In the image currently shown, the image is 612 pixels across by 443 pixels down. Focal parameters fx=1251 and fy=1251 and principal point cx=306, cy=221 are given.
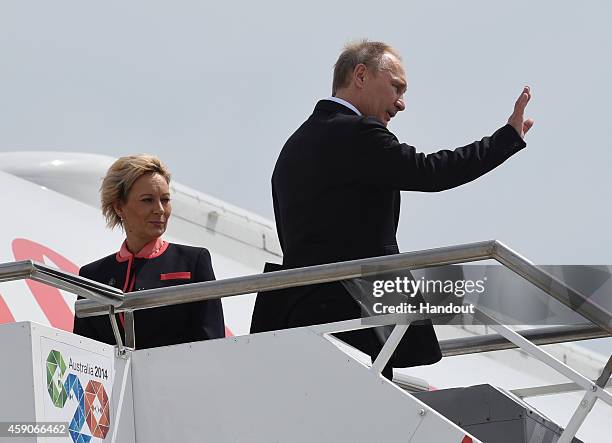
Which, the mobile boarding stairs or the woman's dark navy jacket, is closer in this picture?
the mobile boarding stairs

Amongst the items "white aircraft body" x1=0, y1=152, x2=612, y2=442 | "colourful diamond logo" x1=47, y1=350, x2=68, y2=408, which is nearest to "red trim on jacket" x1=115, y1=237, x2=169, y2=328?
"colourful diamond logo" x1=47, y1=350, x2=68, y2=408

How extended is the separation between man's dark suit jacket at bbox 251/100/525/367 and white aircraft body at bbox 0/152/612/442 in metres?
0.41

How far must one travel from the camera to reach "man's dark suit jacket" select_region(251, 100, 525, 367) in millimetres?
5273

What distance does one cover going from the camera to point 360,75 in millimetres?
5746

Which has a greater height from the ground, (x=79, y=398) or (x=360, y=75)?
(x=360, y=75)

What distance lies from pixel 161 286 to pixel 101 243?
3743mm

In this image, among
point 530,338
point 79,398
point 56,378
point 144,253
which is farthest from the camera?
point 530,338

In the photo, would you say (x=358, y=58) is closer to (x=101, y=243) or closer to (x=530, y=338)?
(x=530, y=338)

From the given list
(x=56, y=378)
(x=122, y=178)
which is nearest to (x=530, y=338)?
(x=122, y=178)

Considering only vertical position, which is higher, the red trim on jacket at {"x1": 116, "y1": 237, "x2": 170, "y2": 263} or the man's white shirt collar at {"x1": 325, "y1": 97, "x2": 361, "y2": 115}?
the man's white shirt collar at {"x1": 325, "y1": 97, "x2": 361, "y2": 115}

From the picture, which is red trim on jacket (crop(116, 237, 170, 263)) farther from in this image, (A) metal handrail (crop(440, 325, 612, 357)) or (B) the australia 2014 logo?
(A) metal handrail (crop(440, 325, 612, 357))

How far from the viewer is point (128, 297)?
17.1 ft

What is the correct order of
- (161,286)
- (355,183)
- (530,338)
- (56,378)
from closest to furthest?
(56,378) → (355,183) → (161,286) → (530,338)

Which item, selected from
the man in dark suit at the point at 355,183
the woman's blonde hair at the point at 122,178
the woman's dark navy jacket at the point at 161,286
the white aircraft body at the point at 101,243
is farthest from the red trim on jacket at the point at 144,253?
the white aircraft body at the point at 101,243
